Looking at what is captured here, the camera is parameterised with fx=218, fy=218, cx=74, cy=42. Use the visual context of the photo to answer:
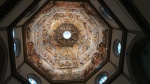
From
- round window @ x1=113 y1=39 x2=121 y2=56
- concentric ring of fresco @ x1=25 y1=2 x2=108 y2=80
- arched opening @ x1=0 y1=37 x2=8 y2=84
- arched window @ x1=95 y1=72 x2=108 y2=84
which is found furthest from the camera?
concentric ring of fresco @ x1=25 y1=2 x2=108 y2=80

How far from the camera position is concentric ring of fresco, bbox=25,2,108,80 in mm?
15922

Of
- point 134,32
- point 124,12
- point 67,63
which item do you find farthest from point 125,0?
point 67,63

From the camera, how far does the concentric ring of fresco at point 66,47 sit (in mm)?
15922

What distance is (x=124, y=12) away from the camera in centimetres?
1151

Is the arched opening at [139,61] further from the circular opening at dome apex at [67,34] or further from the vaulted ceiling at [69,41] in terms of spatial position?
the circular opening at dome apex at [67,34]

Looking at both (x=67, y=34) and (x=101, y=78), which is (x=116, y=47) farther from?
(x=67, y=34)

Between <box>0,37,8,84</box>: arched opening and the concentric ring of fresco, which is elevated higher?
the concentric ring of fresco

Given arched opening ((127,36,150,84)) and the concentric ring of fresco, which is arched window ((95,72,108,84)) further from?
arched opening ((127,36,150,84))

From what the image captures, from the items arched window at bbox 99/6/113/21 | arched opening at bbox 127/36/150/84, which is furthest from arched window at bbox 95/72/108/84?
arched window at bbox 99/6/113/21

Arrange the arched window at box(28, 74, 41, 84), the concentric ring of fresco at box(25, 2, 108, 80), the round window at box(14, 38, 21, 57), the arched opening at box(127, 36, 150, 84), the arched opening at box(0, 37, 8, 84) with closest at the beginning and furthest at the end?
the arched opening at box(0, 37, 8, 84) → the arched opening at box(127, 36, 150, 84) → the round window at box(14, 38, 21, 57) → the arched window at box(28, 74, 41, 84) → the concentric ring of fresco at box(25, 2, 108, 80)

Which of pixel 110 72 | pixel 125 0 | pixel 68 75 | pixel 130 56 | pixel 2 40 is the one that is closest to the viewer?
pixel 125 0

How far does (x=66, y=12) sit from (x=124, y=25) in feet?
19.2

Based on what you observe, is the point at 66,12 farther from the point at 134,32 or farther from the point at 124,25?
the point at 134,32

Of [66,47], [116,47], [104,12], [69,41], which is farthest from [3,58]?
[69,41]
